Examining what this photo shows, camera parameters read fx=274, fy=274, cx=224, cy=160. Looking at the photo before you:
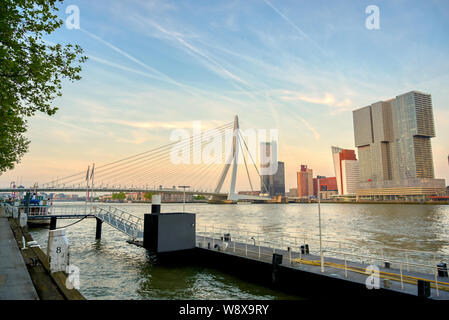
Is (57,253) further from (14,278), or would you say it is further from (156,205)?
(156,205)

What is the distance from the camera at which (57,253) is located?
9.30 meters

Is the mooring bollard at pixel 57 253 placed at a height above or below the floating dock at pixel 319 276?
above

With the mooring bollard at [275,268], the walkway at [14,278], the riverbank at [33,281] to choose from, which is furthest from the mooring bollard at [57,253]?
the mooring bollard at [275,268]

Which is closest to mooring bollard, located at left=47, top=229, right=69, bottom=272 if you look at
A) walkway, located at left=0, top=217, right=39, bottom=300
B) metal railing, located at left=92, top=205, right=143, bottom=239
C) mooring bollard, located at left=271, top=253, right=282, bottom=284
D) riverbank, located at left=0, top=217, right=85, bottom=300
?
riverbank, located at left=0, top=217, right=85, bottom=300

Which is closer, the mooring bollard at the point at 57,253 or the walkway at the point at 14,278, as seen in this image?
the walkway at the point at 14,278

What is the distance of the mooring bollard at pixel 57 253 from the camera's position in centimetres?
913

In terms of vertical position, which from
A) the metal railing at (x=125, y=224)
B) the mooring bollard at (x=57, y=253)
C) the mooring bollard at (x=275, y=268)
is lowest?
the mooring bollard at (x=275, y=268)

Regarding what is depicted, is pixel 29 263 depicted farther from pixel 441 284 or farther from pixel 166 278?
pixel 441 284

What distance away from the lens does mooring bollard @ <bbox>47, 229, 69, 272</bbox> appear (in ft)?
30.0

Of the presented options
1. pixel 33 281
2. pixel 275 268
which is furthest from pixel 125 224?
pixel 33 281

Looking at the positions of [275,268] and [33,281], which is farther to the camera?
[275,268]

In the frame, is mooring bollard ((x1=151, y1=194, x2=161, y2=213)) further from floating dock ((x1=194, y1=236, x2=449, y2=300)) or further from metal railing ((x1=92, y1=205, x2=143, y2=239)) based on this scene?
floating dock ((x1=194, y1=236, x2=449, y2=300))

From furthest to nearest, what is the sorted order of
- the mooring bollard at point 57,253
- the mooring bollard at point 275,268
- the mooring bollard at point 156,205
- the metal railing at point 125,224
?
the metal railing at point 125,224 < the mooring bollard at point 156,205 < the mooring bollard at point 275,268 < the mooring bollard at point 57,253

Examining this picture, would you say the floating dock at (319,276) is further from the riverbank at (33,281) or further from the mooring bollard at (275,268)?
the riverbank at (33,281)
